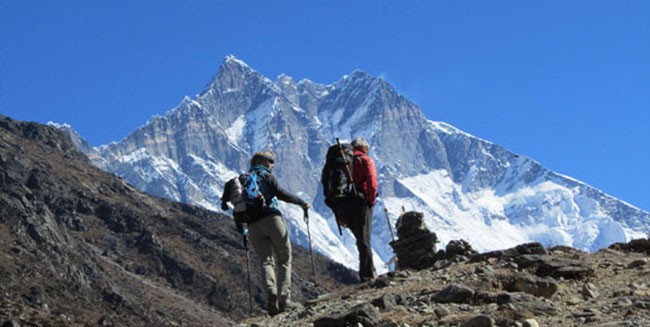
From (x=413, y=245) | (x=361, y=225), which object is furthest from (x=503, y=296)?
(x=413, y=245)

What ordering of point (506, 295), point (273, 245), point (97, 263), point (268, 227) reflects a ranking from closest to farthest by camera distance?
point (506, 295), point (268, 227), point (273, 245), point (97, 263)

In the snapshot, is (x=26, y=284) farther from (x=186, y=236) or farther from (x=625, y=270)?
(x=625, y=270)

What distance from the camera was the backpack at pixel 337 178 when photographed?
14.3 meters

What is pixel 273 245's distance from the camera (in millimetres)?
13086

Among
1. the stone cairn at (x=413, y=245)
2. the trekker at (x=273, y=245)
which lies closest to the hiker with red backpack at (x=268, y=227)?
the trekker at (x=273, y=245)

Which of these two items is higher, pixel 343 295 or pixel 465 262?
pixel 465 262

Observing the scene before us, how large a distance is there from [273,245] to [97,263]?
486 feet

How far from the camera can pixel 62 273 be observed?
437 feet

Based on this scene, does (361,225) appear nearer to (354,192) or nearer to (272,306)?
(354,192)

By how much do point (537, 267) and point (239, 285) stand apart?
166 metres

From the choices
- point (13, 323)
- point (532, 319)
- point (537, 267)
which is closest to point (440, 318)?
point (532, 319)

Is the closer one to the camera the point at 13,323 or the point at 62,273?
the point at 13,323

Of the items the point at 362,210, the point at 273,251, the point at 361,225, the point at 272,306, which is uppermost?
the point at 362,210

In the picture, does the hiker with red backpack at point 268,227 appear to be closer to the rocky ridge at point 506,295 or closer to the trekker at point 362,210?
the rocky ridge at point 506,295
